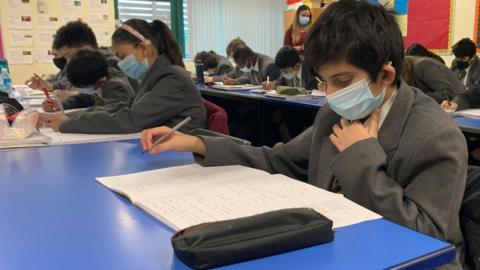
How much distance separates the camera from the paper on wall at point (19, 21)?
17.5 ft

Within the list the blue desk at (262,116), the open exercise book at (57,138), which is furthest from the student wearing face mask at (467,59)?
the open exercise book at (57,138)

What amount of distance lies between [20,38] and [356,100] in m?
5.32

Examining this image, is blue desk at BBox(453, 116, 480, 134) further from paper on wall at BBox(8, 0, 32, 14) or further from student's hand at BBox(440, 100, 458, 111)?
paper on wall at BBox(8, 0, 32, 14)

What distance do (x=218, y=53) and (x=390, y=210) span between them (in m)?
6.74

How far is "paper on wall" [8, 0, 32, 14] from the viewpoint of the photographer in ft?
17.5

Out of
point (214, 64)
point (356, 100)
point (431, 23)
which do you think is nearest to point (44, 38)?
point (214, 64)

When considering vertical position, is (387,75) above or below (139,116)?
above

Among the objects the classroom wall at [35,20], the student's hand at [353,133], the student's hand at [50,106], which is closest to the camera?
the student's hand at [353,133]

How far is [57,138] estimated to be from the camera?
1.69 meters

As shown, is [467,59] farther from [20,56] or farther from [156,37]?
[20,56]

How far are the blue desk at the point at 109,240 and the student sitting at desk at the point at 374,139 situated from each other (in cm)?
13

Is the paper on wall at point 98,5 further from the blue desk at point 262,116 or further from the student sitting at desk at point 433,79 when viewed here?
the student sitting at desk at point 433,79

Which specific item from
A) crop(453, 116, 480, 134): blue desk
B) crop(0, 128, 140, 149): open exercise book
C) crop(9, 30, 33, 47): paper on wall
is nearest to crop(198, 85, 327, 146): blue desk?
crop(453, 116, 480, 134): blue desk

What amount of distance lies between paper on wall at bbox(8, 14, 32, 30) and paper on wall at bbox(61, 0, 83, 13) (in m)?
0.43
